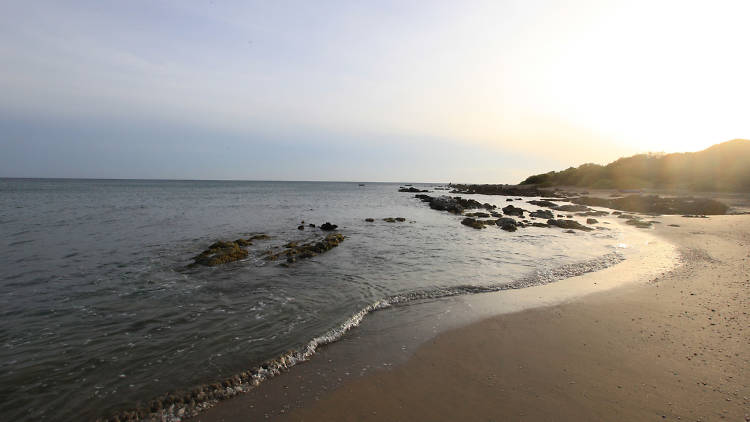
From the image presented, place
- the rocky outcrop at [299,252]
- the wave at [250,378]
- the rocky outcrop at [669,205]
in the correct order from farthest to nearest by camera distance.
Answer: the rocky outcrop at [669,205] → the rocky outcrop at [299,252] → the wave at [250,378]

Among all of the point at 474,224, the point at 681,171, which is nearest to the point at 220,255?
the point at 474,224

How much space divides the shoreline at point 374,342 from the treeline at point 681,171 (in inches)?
2021

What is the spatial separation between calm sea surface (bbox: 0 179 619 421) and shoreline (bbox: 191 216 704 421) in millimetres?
736

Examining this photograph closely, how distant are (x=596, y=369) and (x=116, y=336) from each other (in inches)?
361

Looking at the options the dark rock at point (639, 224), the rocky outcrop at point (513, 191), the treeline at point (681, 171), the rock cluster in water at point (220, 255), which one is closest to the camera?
the rock cluster in water at point (220, 255)

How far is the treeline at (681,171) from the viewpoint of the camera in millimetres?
45219

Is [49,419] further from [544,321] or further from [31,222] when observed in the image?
[31,222]

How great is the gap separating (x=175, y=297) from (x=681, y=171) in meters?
77.4

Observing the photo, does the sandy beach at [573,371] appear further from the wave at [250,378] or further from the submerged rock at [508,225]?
the submerged rock at [508,225]

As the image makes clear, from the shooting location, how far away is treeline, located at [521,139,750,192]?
45.2 meters

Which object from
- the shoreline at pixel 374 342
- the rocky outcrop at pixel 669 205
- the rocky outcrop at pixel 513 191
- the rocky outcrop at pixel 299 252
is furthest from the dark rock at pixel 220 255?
the rocky outcrop at pixel 513 191

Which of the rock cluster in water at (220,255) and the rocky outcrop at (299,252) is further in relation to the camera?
the rocky outcrop at (299,252)

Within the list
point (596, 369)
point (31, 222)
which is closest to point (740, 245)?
point (596, 369)

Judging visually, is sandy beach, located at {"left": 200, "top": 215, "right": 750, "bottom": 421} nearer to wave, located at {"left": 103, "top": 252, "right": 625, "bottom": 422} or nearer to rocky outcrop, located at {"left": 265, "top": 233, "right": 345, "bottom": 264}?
wave, located at {"left": 103, "top": 252, "right": 625, "bottom": 422}
